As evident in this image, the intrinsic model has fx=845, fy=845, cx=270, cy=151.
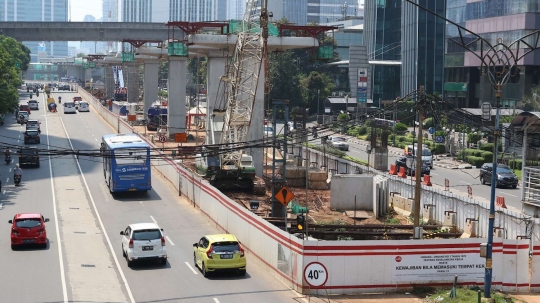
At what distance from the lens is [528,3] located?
89.1 m

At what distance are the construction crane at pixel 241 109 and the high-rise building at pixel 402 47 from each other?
5876 cm

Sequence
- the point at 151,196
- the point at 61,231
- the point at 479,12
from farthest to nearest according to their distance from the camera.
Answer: the point at 479,12 → the point at 151,196 → the point at 61,231

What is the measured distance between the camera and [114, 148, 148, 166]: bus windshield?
47.6m

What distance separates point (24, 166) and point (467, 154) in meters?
37.0

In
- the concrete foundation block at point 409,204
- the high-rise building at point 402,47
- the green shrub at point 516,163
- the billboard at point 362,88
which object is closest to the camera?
the concrete foundation block at point 409,204

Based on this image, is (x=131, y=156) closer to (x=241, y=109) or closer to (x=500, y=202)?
(x=241, y=109)

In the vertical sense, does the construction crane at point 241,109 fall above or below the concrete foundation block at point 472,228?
above

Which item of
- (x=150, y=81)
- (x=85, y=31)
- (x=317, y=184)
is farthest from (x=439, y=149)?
(x=85, y=31)

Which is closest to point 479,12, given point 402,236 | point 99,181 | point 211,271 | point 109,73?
point 99,181

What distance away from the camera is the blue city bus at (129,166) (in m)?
47.9

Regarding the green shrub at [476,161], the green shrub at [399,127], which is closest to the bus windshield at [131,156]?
the green shrub at [476,161]

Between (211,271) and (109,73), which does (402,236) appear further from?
(109,73)

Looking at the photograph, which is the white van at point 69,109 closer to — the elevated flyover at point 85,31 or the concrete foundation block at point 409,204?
the elevated flyover at point 85,31

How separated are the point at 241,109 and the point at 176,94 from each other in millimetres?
28343
